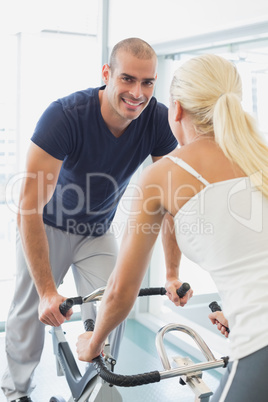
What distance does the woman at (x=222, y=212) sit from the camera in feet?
3.44

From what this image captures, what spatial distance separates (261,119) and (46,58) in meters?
1.45

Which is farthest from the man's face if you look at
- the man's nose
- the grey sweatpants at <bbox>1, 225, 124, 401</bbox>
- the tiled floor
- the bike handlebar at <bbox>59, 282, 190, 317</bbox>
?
the tiled floor

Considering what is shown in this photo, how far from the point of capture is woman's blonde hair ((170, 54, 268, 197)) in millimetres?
1090

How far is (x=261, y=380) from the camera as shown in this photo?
3.37 ft

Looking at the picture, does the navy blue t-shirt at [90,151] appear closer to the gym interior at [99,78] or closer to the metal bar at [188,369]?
the gym interior at [99,78]

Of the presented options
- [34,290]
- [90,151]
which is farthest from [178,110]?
[34,290]

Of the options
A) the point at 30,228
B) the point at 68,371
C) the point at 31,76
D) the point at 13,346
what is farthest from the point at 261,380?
the point at 31,76

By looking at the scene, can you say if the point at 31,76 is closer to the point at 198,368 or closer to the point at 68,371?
the point at 68,371

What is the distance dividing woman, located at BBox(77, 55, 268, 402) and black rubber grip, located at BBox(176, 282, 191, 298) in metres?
0.34

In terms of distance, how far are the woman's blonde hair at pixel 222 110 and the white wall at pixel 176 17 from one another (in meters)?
1.22

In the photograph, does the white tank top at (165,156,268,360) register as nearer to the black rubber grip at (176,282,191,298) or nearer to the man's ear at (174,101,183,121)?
the man's ear at (174,101,183,121)

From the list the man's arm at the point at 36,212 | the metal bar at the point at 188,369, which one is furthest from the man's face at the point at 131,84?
the metal bar at the point at 188,369

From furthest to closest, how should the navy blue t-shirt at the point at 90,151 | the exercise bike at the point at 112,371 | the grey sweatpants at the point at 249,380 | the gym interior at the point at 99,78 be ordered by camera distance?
1. the gym interior at the point at 99,78
2. the navy blue t-shirt at the point at 90,151
3. the exercise bike at the point at 112,371
4. the grey sweatpants at the point at 249,380

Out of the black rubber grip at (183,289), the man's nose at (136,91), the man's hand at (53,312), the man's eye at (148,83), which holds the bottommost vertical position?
the man's hand at (53,312)
